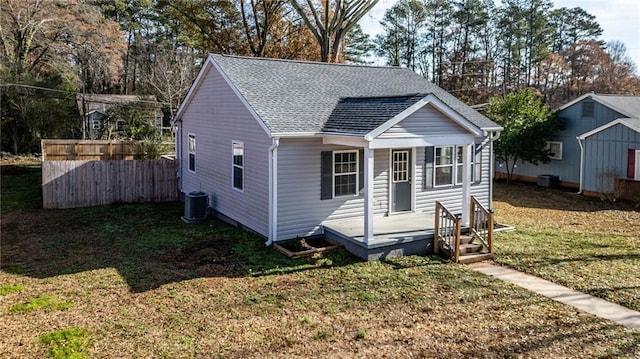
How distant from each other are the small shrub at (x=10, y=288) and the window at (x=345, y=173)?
21.4 ft

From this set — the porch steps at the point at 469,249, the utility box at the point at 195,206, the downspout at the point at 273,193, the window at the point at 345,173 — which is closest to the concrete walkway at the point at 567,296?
the porch steps at the point at 469,249

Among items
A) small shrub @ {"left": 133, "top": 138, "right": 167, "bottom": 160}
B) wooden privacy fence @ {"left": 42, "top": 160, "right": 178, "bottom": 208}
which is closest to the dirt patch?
wooden privacy fence @ {"left": 42, "top": 160, "right": 178, "bottom": 208}

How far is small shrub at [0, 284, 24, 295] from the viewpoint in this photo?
7801mm

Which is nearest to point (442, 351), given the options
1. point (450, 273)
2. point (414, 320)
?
point (414, 320)

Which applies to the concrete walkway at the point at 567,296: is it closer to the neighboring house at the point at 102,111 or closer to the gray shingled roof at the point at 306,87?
the gray shingled roof at the point at 306,87

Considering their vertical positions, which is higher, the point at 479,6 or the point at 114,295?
the point at 479,6

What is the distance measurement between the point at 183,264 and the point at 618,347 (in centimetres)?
736

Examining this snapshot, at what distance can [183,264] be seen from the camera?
30.9ft

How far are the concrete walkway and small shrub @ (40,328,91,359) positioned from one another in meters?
6.92

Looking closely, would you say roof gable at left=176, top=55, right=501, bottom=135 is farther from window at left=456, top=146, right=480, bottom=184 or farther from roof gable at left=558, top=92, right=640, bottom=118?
roof gable at left=558, top=92, right=640, bottom=118

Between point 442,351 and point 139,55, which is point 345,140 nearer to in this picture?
point 442,351

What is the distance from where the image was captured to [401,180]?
40.8 feet

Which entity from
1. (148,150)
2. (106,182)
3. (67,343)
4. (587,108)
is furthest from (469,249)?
(148,150)

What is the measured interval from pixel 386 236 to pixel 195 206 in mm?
5918
